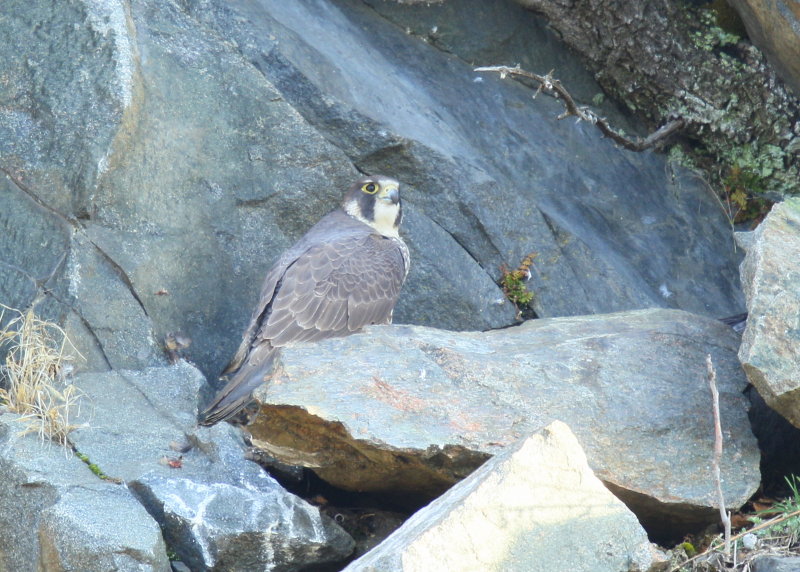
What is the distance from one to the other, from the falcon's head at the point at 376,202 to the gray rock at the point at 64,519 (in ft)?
6.89

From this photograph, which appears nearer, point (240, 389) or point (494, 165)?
point (240, 389)

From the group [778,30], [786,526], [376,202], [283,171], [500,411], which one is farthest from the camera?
[283,171]

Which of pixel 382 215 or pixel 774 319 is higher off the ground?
pixel 774 319

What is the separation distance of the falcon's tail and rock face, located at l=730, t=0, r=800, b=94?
2.87 metres

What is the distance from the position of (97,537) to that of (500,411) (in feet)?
5.18

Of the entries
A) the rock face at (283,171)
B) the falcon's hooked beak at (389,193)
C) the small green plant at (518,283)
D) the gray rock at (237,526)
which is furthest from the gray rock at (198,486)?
the small green plant at (518,283)

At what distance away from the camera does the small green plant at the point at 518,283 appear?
6.00 metres

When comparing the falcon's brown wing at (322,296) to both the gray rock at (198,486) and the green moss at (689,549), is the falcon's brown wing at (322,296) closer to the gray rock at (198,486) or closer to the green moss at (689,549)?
the gray rock at (198,486)

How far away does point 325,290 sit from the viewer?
515cm

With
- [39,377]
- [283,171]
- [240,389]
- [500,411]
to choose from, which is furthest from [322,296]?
[39,377]

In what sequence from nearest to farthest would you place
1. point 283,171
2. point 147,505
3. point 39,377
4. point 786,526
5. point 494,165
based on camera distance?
point 786,526
point 147,505
point 39,377
point 283,171
point 494,165

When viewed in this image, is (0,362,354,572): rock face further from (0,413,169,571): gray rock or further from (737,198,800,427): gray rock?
(737,198,800,427): gray rock

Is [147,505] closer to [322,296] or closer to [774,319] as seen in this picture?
[322,296]

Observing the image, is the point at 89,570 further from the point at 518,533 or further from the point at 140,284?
the point at 140,284
